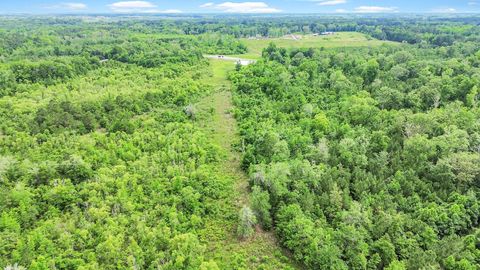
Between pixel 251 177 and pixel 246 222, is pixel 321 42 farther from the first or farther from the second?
pixel 246 222

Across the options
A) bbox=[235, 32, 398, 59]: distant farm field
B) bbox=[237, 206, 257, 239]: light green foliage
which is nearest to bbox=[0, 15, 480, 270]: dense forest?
bbox=[237, 206, 257, 239]: light green foliage

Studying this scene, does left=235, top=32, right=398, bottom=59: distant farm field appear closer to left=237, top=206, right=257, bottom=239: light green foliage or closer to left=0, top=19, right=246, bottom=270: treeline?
left=0, top=19, right=246, bottom=270: treeline

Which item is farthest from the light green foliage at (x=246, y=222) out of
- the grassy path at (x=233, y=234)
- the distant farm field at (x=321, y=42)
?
the distant farm field at (x=321, y=42)

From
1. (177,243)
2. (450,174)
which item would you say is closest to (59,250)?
(177,243)

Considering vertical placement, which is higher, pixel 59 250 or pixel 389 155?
pixel 389 155

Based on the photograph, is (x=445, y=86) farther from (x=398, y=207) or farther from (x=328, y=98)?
(x=398, y=207)

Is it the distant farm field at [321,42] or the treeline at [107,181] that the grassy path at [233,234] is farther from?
the distant farm field at [321,42]

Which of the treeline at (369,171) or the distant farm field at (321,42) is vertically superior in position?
the distant farm field at (321,42)
